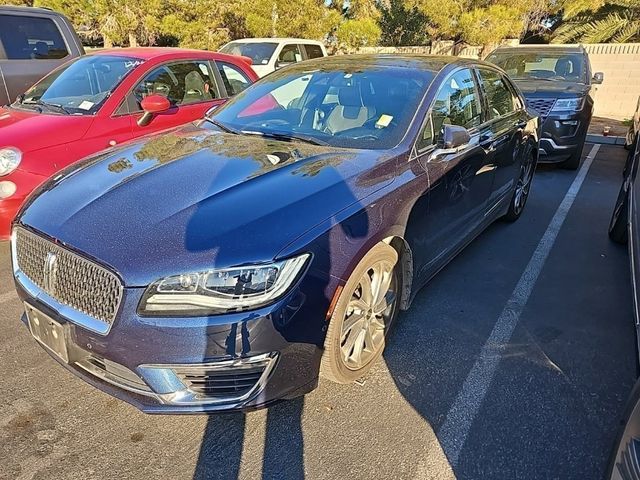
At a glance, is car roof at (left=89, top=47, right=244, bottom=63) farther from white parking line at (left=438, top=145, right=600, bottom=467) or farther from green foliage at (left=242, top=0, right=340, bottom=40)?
green foliage at (left=242, top=0, right=340, bottom=40)

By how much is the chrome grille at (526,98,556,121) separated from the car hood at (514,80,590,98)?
0.10 metres

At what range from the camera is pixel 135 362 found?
1925 millimetres

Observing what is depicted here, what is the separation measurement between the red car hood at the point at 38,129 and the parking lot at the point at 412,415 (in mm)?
1101

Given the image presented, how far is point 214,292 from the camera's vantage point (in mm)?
1885

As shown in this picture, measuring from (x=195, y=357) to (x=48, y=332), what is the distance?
2.47ft

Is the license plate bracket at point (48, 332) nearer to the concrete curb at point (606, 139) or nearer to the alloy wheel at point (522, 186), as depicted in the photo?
the alloy wheel at point (522, 186)

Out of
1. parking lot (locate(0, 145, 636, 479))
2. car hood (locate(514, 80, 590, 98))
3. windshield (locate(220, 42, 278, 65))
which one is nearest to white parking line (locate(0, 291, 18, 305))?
parking lot (locate(0, 145, 636, 479))

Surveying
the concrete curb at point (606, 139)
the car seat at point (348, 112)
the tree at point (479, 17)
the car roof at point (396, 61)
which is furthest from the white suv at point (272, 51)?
the car seat at point (348, 112)

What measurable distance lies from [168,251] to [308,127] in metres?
1.54

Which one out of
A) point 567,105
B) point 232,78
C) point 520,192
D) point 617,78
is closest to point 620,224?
point 520,192

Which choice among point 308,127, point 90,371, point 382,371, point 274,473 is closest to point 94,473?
point 90,371

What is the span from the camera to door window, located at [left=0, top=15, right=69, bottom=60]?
619 cm

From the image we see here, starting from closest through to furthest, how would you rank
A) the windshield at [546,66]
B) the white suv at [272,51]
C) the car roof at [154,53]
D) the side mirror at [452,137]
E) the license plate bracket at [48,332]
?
the license plate bracket at [48,332] → the side mirror at [452,137] → the car roof at [154,53] → the windshield at [546,66] → the white suv at [272,51]

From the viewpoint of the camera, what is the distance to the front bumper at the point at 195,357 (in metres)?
1.87
